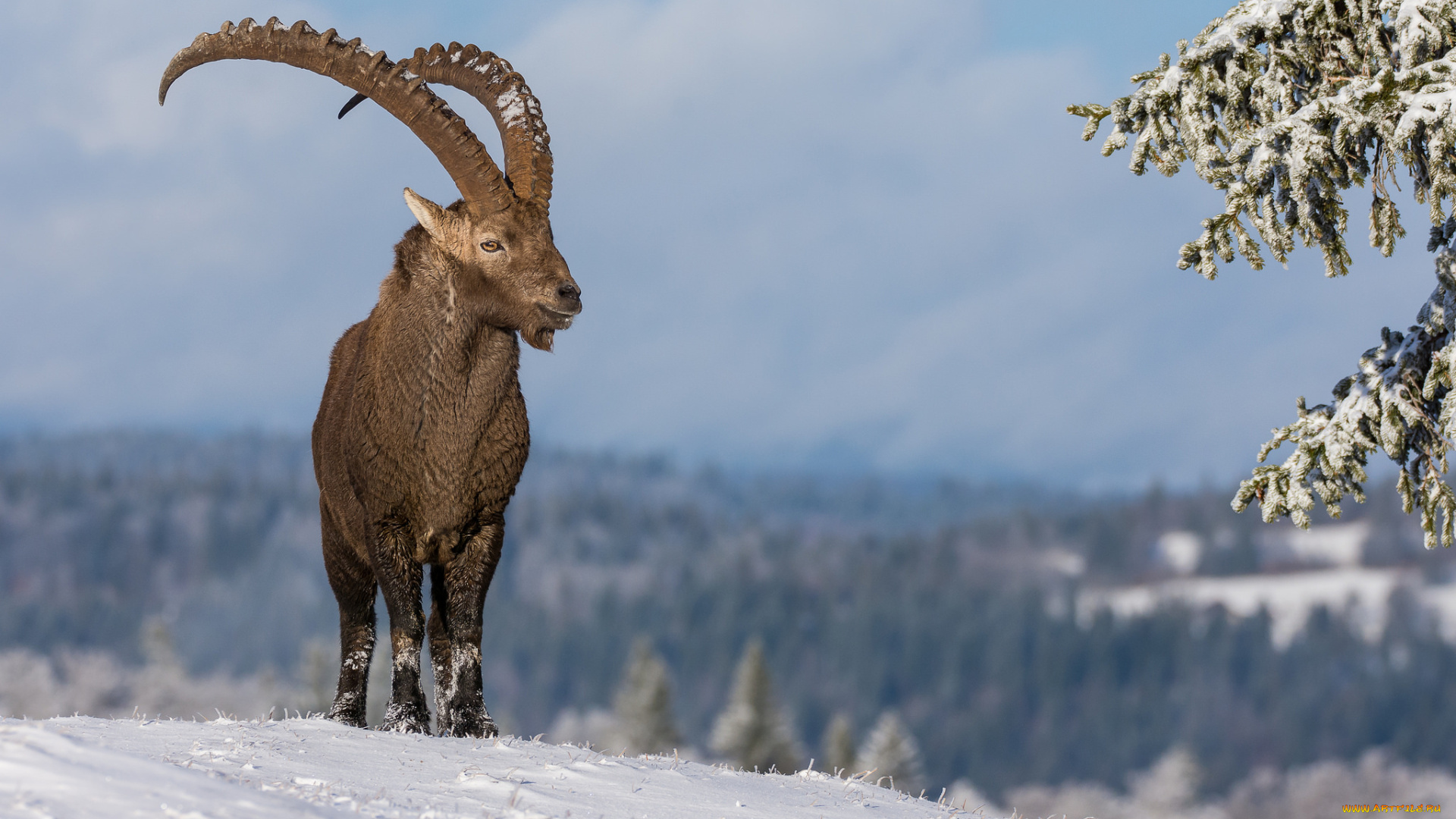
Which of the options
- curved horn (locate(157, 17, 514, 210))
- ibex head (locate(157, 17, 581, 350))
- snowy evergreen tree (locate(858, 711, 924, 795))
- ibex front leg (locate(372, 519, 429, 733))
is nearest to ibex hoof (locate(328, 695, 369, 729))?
ibex front leg (locate(372, 519, 429, 733))

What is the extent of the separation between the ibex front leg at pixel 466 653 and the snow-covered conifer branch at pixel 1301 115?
5.62 m

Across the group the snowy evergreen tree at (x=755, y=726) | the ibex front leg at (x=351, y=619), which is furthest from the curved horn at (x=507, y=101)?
the snowy evergreen tree at (x=755, y=726)

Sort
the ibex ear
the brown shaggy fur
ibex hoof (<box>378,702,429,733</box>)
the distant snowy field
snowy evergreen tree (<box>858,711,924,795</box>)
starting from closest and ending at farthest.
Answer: the distant snowy field < ibex hoof (<box>378,702,429,733</box>) < the brown shaggy fur < the ibex ear < snowy evergreen tree (<box>858,711,924,795</box>)

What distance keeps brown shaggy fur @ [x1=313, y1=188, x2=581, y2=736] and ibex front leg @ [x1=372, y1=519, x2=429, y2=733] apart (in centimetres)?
1

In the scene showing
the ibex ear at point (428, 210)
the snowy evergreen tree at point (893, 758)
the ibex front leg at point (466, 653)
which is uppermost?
the ibex ear at point (428, 210)

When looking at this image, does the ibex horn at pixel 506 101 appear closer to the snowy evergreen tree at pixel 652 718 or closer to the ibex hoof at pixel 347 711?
the ibex hoof at pixel 347 711

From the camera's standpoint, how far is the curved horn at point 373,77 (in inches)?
408

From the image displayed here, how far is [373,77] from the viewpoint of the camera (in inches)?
417

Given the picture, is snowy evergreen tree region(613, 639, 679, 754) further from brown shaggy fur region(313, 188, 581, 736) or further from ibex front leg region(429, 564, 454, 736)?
brown shaggy fur region(313, 188, 581, 736)

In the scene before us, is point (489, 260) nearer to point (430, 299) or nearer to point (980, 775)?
point (430, 299)

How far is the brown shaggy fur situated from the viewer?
10.1 m

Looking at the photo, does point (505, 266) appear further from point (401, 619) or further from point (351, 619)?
point (351, 619)

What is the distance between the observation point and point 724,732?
68.8 metres

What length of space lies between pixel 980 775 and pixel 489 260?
17748 cm
